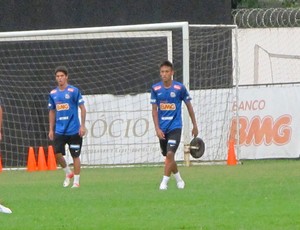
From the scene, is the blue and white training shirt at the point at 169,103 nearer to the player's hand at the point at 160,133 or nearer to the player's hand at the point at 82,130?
the player's hand at the point at 160,133

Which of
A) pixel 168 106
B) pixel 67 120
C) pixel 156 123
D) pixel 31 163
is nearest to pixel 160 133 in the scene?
pixel 156 123

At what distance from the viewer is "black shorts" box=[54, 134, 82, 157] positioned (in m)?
19.5

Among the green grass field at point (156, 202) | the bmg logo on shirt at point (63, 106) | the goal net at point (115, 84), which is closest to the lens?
the green grass field at point (156, 202)

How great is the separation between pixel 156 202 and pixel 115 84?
13232 millimetres

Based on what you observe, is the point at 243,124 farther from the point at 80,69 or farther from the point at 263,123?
the point at 80,69

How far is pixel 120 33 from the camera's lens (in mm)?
27531

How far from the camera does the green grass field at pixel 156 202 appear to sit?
12844mm

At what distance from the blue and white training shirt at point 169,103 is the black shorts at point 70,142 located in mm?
1994

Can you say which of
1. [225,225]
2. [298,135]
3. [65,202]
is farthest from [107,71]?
[225,225]

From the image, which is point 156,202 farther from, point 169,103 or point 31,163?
point 31,163

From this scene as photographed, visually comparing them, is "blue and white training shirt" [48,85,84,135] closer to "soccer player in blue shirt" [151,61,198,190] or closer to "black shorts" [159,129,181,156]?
"soccer player in blue shirt" [151,61,198,190]

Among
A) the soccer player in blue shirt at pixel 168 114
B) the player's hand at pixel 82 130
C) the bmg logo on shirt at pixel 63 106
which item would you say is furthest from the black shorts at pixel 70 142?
the soccer player in blue shirt at pixel 168 114

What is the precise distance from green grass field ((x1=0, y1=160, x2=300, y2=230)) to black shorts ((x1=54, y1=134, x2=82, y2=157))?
2.20ft

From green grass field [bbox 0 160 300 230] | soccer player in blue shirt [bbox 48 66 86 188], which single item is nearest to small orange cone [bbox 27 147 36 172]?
green grass field [bbox 0 160 300 230]
